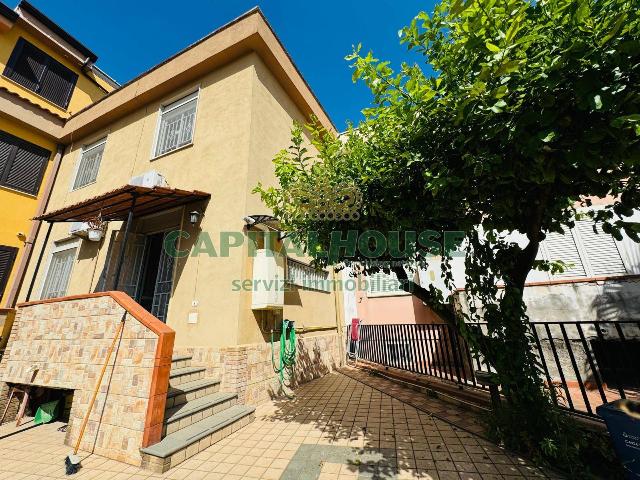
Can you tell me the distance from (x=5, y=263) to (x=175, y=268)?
279 inches

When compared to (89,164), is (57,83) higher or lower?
higher

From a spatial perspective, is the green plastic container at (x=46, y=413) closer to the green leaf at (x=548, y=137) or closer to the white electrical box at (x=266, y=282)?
the white electrical box at (x=266, y=282)

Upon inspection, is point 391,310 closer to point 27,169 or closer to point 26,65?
point 27,169

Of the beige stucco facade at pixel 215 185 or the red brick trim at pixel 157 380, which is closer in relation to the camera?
the red brick trim at pixel 157 380

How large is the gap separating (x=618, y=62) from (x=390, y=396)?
19.3 feet

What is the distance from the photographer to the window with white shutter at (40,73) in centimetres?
982

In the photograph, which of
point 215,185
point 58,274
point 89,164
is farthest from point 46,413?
point 89,164

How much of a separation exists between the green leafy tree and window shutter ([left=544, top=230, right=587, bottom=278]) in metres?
5.40

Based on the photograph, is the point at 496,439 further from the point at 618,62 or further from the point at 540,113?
the point at 618,62

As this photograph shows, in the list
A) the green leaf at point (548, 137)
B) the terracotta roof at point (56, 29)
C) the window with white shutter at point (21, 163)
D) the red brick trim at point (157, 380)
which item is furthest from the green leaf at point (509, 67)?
the terracotta roof at point (56, 29)

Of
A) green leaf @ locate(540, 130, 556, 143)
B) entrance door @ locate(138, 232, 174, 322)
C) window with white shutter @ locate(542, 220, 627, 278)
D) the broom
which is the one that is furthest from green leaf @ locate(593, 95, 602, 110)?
entrance door @ locate(138, 232, 174, 322)

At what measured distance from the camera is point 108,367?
3.96m

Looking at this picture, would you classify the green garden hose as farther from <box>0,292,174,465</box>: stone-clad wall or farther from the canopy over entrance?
the canopy over entrance

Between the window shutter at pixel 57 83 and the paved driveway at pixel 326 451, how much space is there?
1173 centimetres
